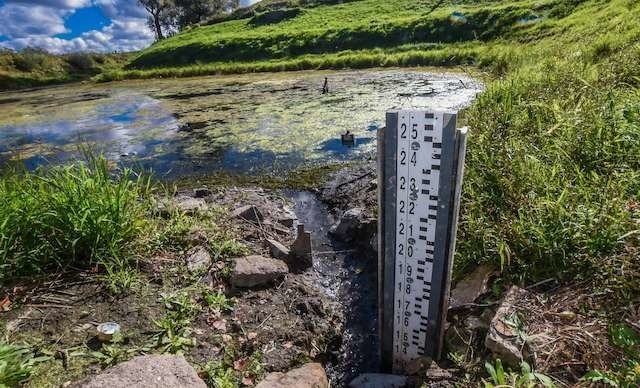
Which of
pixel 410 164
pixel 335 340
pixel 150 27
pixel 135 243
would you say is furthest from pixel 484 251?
pixel 150 27

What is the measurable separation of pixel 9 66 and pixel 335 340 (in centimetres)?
2918

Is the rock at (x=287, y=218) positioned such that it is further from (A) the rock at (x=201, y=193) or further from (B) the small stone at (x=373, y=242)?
(A) the rock at (x=201, y=193)

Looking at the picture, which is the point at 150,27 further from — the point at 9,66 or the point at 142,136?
the point at 142,136

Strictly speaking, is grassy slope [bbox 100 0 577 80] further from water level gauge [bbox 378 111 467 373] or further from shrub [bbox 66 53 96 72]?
water level gauge [bbox 378 111 467 373]

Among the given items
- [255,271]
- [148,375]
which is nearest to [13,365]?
[148,375]

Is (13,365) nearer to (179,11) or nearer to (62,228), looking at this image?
(62,228)

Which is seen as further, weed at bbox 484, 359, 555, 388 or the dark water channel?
the dark water channel

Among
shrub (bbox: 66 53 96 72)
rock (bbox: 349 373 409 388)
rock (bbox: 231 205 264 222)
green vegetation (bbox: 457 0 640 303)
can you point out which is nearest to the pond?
rock (bbox: 231 205 264 222)

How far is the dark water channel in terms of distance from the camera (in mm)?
2367

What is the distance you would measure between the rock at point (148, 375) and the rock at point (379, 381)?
805 millimetres

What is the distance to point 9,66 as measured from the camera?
23.2 m

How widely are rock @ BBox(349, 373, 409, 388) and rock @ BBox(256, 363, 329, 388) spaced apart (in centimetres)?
18

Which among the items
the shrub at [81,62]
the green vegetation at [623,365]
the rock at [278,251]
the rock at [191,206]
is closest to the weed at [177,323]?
the rock at [278,251]

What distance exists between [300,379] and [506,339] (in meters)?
1.01
